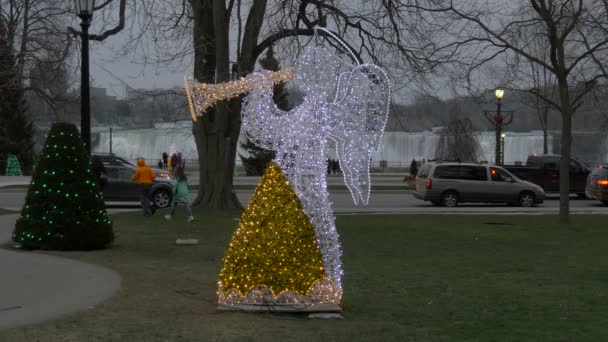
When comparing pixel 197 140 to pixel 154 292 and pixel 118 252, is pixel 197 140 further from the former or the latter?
pixel 154 292

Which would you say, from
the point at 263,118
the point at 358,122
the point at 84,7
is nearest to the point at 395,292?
the point at 358,122

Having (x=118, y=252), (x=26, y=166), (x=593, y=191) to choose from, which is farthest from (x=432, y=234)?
(x=26, y=166)

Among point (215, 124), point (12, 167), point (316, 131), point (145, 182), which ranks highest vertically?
point (215, 124)

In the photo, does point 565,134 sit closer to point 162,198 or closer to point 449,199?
point 449,199

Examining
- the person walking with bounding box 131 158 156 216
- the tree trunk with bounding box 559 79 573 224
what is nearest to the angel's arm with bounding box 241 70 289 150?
the tree trunk with bounding box 559 79 573 224

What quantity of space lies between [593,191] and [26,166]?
36.7 m

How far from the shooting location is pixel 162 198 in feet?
88.1

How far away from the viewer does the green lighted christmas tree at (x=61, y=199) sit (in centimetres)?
1421

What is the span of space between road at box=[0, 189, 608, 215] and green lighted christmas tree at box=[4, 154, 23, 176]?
15032 millimetres

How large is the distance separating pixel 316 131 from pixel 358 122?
0.50 metres

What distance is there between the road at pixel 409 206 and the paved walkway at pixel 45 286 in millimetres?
14630

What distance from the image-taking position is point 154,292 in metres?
10.6

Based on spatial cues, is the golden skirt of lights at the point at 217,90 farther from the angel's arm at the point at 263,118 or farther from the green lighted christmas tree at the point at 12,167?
the green lighted christmas tree at the point at 12,167

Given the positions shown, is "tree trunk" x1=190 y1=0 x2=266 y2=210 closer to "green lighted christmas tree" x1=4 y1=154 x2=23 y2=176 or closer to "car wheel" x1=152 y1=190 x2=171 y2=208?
"car wheel" x1=152 y1=190 x2=171 y2=208
